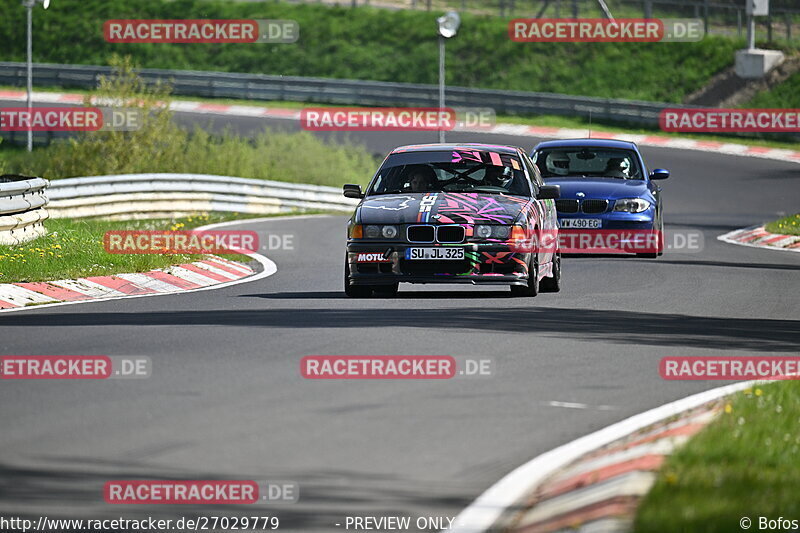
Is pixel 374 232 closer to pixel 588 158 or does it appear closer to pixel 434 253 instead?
pixel 434 253

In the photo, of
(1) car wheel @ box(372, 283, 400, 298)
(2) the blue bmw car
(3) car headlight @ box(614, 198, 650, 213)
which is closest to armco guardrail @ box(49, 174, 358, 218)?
(2) the blue bmw car

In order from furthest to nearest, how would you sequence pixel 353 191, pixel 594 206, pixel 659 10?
pixel 659 10 → pixel 594 206 → pixel 353 191

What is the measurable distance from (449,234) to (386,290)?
1.41 m

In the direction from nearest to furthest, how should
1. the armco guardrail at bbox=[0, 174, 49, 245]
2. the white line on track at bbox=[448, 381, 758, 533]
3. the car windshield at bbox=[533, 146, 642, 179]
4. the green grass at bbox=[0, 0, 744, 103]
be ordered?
the white line on track at bbox=[448, 381, 758, 533] → the armco guardrail at bbox=[0, 174, 49, 245] → the car windshield at bbox=[533, 146, 642, 179] → the green grass at bbox=[0, 0, 744, 103]

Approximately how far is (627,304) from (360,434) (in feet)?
25.4

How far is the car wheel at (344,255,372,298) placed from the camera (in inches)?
615

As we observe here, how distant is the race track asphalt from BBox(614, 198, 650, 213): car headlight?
1506 mm

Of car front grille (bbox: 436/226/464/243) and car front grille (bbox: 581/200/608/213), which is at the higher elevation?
car front grille (bbox: 581/200/608/213)

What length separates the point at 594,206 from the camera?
20.7 meters

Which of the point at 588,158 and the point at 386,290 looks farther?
the point at 588,158

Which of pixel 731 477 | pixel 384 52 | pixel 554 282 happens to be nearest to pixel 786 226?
pixel 554 282

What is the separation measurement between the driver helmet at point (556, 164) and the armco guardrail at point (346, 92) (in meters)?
26.4

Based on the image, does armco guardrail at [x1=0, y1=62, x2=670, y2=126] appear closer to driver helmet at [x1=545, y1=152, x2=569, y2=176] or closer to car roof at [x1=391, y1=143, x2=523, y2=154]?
driver helmet at [x1=545, y1=152, x2=569, y2=176]

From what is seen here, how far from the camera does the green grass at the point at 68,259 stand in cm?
1670
